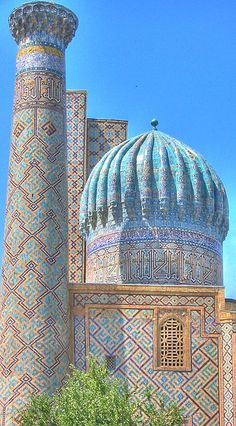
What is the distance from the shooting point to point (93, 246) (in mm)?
14016

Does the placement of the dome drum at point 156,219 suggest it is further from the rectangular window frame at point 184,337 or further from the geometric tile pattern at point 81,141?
the geometric tile pattern at point 81,141

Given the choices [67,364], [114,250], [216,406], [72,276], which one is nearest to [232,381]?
[216,406]

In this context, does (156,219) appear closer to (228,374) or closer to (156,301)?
(156,301)

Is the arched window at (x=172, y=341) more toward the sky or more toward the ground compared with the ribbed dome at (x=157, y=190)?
more toward the ground

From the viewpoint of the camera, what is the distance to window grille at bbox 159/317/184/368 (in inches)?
456

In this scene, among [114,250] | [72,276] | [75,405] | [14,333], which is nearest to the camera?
[75,405]

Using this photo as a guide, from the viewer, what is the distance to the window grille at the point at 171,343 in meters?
11.6

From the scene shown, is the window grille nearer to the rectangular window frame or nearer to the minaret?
the rectangular window frame

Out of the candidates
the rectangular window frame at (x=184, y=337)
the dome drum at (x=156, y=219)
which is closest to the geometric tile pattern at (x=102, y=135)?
the dome drum at (x=156, y=219)

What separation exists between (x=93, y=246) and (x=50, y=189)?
2527mm

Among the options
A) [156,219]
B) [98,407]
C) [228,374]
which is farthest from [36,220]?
[98,407]

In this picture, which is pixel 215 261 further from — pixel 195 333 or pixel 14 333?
pixel 14 333

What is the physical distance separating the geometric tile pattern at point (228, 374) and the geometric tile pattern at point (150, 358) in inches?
4.3

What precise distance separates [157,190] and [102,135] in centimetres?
324
